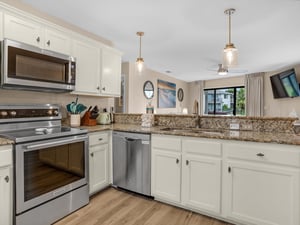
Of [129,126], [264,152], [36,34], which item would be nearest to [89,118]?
[129,126]

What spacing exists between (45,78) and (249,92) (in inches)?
265

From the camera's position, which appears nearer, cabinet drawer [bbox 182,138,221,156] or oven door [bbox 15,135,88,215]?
oven door [bbox 15,135,88,215]

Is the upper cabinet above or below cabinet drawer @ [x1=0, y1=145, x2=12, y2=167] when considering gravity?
above

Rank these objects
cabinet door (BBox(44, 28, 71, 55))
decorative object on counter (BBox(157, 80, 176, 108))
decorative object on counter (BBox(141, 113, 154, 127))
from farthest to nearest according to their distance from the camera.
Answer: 1. decorative object on counter (BBox(157, 80, 176, 108))
2. decorative object on counter (BBox(141, 113, 154, 127))
3. cabinet door (BBox(44, 28, 71, 55))

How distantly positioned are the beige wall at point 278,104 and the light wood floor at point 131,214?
4.77 m

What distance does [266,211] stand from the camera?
161 cm

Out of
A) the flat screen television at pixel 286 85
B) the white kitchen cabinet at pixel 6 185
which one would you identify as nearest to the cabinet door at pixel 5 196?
the white kitchen cabinet at pixel 6 185

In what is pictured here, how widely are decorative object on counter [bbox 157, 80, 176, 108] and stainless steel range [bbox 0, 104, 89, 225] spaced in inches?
163

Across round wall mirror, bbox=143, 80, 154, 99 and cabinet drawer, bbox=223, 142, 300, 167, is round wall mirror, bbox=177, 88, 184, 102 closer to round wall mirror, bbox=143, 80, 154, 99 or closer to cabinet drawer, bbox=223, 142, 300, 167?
round wall mirror, bbox=143, 80, 154, 99

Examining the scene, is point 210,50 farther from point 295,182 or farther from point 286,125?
point 295,182

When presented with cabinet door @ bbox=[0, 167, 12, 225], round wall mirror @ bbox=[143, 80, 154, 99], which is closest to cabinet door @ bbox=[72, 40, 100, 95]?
cabinet door @ bbox=[0, 167, 12, 225]

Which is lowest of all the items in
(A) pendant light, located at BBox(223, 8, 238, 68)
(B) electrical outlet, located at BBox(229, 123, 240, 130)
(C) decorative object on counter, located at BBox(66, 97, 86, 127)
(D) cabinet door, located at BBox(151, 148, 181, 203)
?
(D) cabinet door, located at BBox(151, 148, 181, 203)

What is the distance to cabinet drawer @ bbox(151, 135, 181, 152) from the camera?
2.01 metres

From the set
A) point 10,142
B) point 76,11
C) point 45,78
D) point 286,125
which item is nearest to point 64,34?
point 76,11
